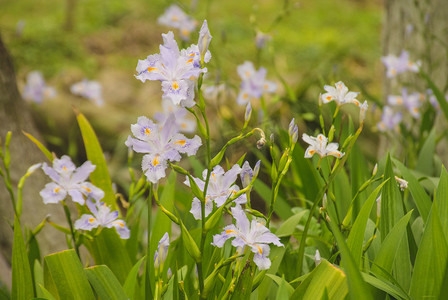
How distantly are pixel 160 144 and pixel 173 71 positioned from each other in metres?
0.12

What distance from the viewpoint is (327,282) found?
918 millimetres

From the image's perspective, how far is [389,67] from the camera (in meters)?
2.16

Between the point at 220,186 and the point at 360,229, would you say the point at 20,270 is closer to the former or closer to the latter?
the point at 220,186

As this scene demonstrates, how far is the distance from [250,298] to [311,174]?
0.61 meters

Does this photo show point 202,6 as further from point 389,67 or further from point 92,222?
point 92,222

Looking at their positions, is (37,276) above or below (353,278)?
below

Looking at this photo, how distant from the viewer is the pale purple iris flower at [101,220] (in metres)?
1.14

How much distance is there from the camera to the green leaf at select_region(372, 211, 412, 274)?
0.98m

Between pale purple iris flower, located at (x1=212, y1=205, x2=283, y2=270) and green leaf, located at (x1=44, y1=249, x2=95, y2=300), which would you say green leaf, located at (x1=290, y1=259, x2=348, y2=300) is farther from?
green leaf, located at (x1=44, y1=249, x2=95, y2=300)

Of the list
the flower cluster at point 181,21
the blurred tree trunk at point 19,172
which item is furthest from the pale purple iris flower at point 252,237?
the flower cluster at point 181,21

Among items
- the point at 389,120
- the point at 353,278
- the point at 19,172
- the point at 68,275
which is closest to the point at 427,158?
the point at 389,120

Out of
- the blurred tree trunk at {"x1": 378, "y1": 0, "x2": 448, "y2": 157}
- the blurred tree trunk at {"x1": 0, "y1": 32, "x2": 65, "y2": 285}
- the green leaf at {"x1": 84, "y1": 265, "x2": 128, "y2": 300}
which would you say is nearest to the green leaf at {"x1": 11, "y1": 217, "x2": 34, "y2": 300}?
the green leaf at {"x1": 84, "y1": 265, "x2": 128, "y2": 300}

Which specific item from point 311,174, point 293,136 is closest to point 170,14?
point 311,174

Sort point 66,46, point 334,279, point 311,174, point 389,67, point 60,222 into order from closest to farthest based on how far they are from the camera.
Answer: point 334,279
point 311,174
point 60,222
point 389,67
point 66,46
